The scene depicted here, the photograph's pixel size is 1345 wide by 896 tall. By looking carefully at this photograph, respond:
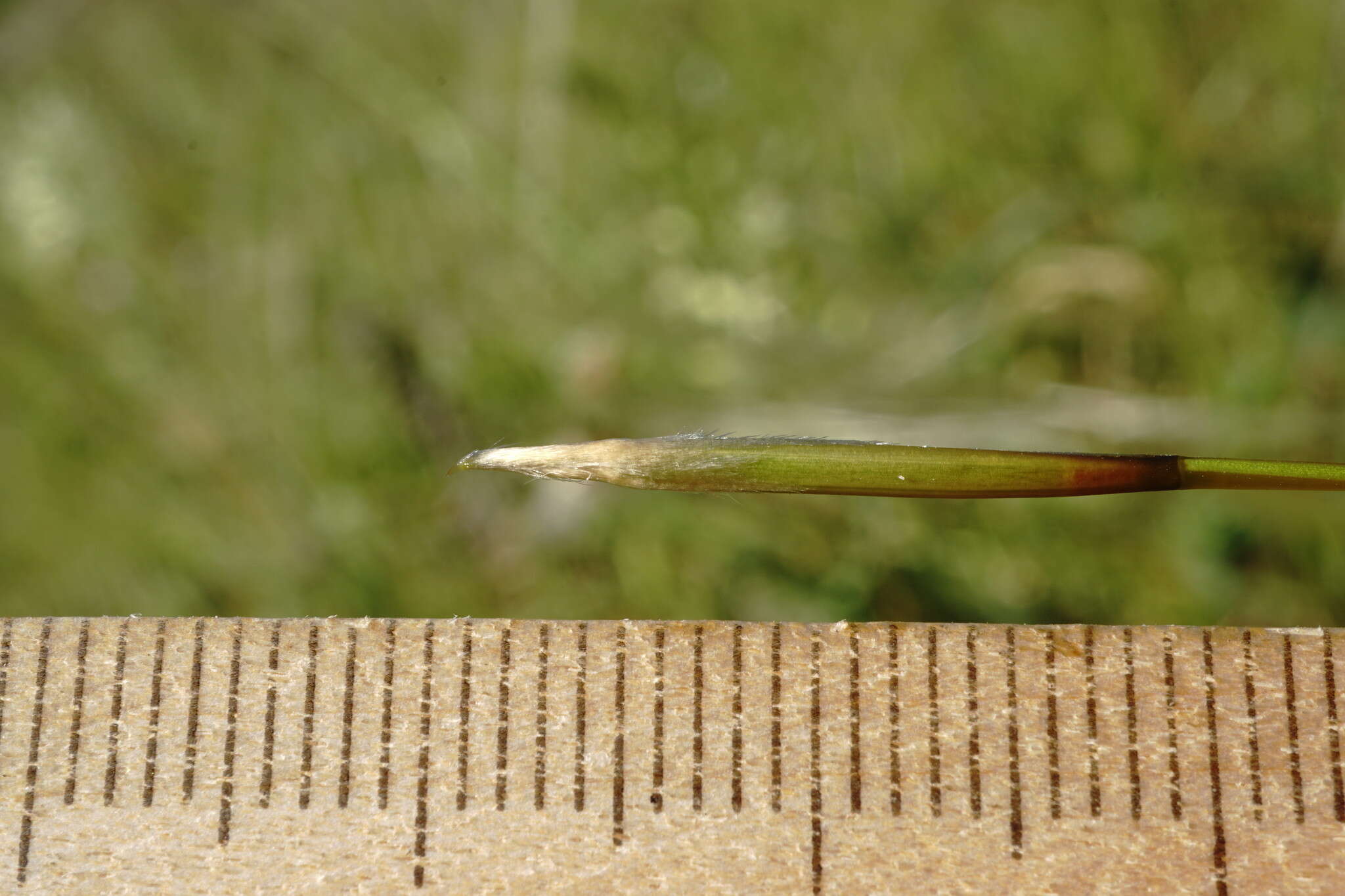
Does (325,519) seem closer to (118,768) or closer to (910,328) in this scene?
(118,768)

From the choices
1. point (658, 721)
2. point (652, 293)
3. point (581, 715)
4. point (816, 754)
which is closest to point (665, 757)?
point (658, 721)

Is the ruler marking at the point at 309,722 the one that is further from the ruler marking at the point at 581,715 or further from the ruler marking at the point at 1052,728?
the ruler marking at the point at 1052,728

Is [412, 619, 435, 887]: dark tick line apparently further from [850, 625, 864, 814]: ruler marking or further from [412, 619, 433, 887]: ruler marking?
[850, 625, 864, 814]: ruler marking

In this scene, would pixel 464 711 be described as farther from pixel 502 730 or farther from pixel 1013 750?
pixel 1013 750

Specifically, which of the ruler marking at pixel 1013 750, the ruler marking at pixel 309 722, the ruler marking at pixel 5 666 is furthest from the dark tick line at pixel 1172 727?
the ruler marking at pixel 5 666

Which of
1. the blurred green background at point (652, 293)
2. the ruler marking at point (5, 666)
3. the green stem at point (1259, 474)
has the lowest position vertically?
the ruler marking at point (5, 666)

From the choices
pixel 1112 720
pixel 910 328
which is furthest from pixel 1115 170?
pixel 1112 720
